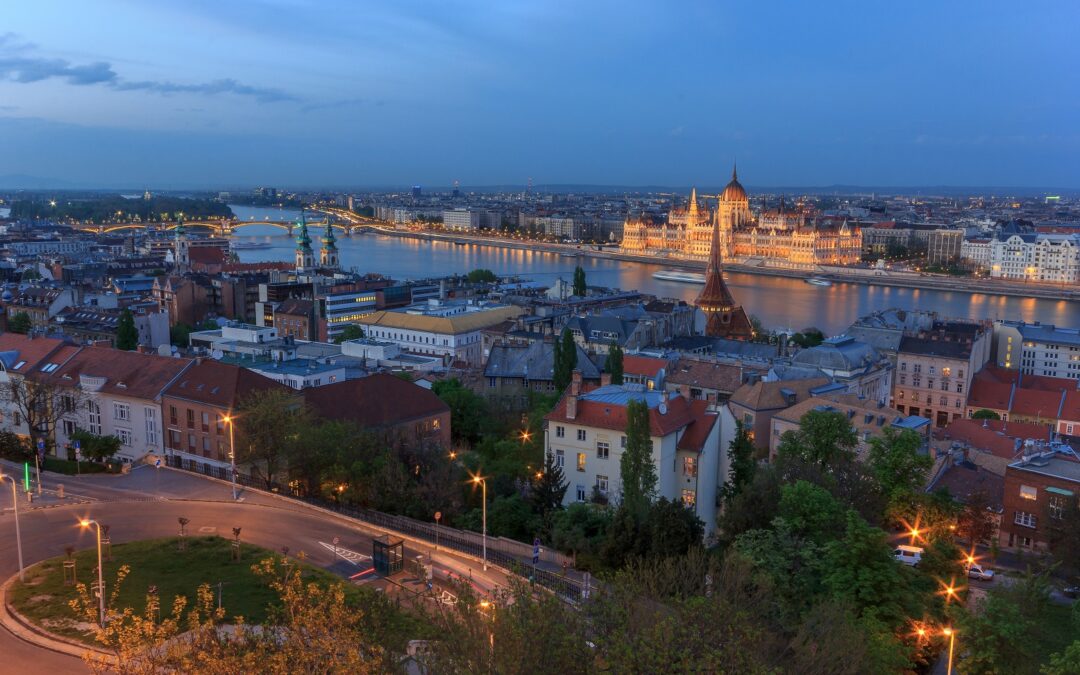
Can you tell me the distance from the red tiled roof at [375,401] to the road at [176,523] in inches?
75.9

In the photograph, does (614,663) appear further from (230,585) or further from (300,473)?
(300,473)

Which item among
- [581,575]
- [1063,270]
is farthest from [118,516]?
[1063,270]

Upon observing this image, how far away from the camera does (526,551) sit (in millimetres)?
9047

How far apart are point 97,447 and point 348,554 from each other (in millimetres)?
5530

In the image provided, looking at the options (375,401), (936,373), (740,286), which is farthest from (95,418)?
(740,286)

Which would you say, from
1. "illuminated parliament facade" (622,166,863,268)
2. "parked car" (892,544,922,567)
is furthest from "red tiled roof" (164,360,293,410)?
"illuminated parliament facade" (622,166,863,268)

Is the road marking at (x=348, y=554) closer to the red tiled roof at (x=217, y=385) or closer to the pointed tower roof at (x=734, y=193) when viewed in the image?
the red tiled roof at (x=217, y=385)

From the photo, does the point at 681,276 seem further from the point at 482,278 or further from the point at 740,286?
the point at 482,278

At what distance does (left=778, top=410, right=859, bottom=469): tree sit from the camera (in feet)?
35.1

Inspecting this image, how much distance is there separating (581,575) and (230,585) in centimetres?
311

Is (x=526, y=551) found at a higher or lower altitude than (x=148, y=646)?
lower

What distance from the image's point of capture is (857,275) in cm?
5572

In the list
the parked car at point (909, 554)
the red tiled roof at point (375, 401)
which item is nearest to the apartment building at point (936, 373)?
the parked car at point (909, 554)

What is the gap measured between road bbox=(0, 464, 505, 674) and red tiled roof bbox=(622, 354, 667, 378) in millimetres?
9028
